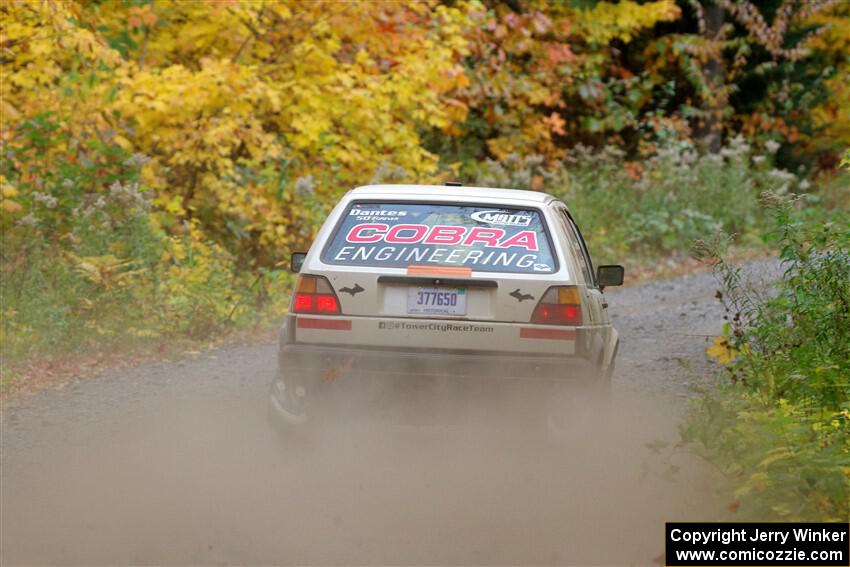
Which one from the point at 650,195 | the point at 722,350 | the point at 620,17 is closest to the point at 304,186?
the point at 722,350

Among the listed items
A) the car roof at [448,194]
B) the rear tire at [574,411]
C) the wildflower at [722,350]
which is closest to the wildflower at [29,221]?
the car roof at [448,194]

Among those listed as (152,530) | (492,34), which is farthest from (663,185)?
(152,530)

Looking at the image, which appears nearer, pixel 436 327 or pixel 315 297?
pixel 436 327

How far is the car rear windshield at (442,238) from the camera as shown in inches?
287

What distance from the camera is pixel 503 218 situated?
754 centimetres

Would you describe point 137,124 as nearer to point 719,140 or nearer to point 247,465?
point 247,465

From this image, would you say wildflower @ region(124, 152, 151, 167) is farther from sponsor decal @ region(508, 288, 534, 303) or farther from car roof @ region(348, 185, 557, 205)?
sponsor decal @ region(508, 288, 534, 303)

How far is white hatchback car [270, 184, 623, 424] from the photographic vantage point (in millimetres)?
7133

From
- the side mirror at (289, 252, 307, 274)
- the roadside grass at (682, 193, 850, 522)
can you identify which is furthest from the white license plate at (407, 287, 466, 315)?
the roadside grass at (682, 193, 850, 522)

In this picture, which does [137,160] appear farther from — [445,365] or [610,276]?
[445,365]

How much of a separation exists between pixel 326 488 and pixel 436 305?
1.21 metres

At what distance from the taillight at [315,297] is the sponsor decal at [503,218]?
3.19 ft

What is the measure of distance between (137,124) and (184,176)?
1.13m

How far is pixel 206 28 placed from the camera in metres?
15.6
